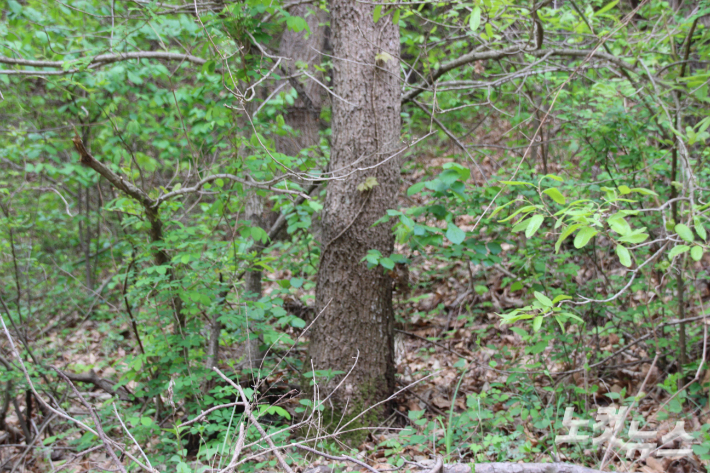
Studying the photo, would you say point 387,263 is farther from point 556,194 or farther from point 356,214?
point 556,194

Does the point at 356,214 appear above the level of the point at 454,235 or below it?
above

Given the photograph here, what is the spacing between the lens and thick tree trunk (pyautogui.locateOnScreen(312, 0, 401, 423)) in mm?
3639

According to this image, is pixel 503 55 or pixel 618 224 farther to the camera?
pixel 503 55

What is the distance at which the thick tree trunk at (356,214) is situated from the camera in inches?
143

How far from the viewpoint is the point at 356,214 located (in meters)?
3.62

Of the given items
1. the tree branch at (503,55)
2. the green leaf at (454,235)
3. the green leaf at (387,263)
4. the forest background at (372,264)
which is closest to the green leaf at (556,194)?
the forest background at (372,264)

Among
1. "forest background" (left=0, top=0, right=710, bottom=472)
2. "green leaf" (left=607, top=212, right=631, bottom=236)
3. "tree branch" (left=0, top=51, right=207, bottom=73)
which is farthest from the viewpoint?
"tree branch" (left=0, top=51, right=207, bottom=73)

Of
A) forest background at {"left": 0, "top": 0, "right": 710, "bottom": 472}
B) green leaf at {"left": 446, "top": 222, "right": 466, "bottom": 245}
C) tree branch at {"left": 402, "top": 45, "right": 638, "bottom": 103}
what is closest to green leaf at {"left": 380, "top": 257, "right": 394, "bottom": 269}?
forest background at {"left": 0, "top": 0, "right": 710, "bottom": 472}

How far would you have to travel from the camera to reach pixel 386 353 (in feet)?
12.4

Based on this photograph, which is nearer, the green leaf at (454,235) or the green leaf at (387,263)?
the green leaf at (454,235)

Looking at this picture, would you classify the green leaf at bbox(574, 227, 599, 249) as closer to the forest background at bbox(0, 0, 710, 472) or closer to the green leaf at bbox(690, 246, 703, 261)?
the green leaf at bbox(690, 246, 703, 261)

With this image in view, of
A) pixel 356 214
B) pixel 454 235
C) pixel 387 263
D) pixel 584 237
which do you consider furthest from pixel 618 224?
pixel 356 214

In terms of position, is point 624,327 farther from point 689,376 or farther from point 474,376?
point 474,376

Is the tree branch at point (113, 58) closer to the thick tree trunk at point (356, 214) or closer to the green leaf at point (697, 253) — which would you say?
the thick tree trunk at point (356, 214)
